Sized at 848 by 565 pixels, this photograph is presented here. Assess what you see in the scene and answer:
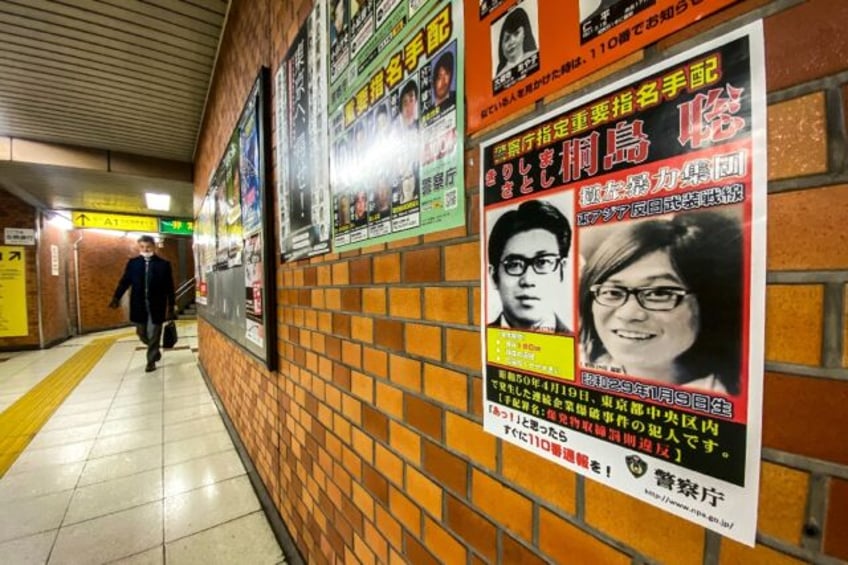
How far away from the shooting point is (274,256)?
5.98 ft

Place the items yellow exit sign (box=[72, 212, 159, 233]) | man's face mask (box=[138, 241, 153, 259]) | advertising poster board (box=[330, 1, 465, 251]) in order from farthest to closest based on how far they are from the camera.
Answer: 1. yellow exit sign (box=[72, 212, 159, 233])
2. man's face mask (box=[138, 241, 153, 259])
3. advertising poster board (box=[330, 1, 465, 251])

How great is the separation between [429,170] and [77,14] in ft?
11.9

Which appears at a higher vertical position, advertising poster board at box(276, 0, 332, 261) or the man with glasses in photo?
advertising poster board at box(276, 0, 332, 261)

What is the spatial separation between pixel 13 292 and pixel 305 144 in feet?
30.1

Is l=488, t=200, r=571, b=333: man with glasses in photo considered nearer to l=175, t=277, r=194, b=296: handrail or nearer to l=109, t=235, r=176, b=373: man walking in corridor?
l=109, t=235, r=176, b=373: man walking in corridor

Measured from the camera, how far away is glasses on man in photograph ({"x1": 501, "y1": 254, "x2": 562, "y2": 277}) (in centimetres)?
53

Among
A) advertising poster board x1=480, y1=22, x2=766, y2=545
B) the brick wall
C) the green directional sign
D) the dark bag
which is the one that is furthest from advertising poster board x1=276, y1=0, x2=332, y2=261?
the green directional sign

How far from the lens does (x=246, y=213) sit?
222 centimetres

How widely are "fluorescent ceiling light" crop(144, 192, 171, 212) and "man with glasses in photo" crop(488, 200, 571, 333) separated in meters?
8.27

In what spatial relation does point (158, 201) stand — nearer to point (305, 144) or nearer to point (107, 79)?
point (107, 79)

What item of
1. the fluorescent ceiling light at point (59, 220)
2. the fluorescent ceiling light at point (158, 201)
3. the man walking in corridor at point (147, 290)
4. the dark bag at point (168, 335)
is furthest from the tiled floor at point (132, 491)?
the fluorescent ceiling light at point (59, 220)

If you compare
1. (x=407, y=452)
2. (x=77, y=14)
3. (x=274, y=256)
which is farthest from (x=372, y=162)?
(x=77, y=14)

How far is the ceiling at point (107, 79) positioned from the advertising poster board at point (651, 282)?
329cm

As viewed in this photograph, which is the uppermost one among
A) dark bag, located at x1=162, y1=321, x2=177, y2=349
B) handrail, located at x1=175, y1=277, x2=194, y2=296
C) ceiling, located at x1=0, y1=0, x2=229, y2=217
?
ceiling, located at x1=0, y1=0, x2=229, y2=217
